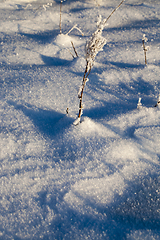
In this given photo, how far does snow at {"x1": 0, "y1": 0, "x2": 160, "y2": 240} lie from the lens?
0.89 m

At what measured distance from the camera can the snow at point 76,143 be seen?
889mm

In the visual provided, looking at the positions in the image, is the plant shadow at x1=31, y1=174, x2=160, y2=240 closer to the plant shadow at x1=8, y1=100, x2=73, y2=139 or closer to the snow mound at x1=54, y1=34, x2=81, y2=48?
the plant shadow at x1=8, y1=100, x2=73, y2=139

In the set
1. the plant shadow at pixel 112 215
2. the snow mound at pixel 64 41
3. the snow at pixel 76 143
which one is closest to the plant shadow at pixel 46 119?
the snow at pixel 76 143

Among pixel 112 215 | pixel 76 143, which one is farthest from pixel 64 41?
pixel 112 215

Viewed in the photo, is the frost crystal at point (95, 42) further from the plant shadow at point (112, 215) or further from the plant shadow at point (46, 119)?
the plant shadow at point (112, 215)

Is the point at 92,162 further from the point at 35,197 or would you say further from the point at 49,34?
the point at 49,34

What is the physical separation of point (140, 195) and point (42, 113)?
863 millimetres

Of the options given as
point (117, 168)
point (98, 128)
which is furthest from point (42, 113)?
point (117, 168)

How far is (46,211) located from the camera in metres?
0.90

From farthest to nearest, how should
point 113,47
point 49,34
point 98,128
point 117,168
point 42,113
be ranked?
→ 1. point 49,34
2. point 113,47
3. point 42,113
4. point 98,128
5. point 117,168

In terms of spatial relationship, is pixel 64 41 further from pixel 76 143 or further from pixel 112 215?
pixel 112 215

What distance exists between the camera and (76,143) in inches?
45.6

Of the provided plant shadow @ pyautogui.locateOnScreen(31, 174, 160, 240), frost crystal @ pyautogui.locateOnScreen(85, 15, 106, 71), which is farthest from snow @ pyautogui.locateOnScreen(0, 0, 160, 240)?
frost crystal @ pyautogui.locateOnScreen(85, 15, 106, 71)

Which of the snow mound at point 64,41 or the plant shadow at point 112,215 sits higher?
the snow mound at point 64,41
